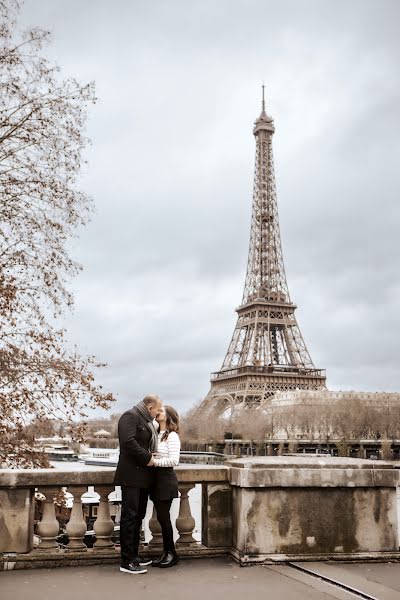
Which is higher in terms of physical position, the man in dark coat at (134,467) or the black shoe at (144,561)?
the man in dark coat at (134,467)

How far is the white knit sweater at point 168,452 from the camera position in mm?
7070

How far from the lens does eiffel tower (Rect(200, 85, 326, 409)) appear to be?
87.9 metres

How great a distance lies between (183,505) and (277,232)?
94.4m

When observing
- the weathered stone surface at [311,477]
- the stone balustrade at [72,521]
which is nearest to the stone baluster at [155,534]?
the stone balustrade at [72,521]

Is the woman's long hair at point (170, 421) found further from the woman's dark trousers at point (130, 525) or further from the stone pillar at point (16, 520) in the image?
the stone pillar at point (16, 520)

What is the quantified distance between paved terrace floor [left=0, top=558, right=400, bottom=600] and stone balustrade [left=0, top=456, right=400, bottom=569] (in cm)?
20

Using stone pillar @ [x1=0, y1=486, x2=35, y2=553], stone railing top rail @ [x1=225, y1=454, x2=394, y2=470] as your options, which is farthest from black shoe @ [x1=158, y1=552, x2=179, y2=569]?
stone pillar @ [x1=0, y1=486, x2=35, y2=553]

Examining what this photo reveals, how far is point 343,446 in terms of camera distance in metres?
82.3

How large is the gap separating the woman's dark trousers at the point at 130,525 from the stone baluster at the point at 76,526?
0.59 metres

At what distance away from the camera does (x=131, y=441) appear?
695 centimetres

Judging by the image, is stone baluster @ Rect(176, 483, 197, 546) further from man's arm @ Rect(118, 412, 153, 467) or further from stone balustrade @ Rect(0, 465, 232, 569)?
man's arm @ Rect(118, 412, 153, 467)

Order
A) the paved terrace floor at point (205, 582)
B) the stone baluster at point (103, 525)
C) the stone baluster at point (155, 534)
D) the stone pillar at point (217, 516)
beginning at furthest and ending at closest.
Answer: the stone pillar at point (217, 516)
the stone baluster at point (155, 534)
the stone baluster at point (103, 525)
the paved terrace floor at point (205, 582)

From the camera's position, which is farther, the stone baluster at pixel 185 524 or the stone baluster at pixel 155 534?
the stone baluster at pixel 185 524

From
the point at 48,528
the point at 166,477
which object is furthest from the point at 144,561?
the point at 48,528
